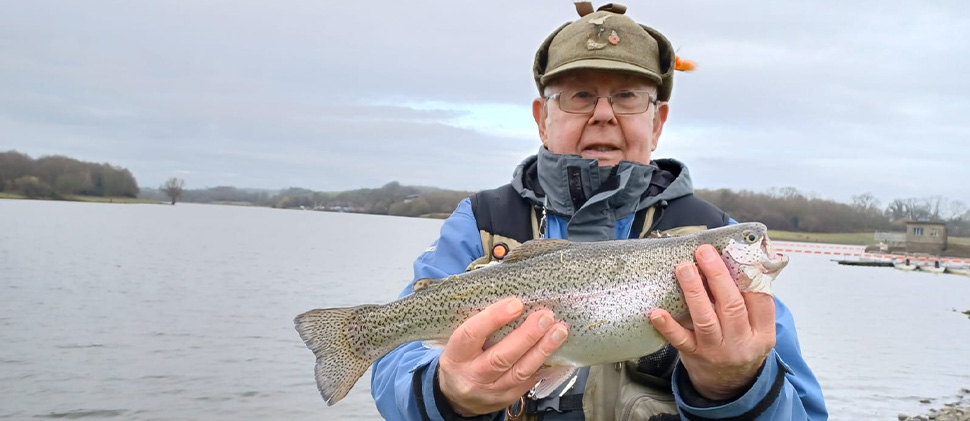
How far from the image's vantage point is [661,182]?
4.50m

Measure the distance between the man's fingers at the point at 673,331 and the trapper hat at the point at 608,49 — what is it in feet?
5.11

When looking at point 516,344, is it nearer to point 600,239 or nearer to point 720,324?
point 720,324

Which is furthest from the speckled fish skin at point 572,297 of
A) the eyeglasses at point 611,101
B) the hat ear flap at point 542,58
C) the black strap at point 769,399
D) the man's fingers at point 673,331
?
the hat ear flap at point 542,58

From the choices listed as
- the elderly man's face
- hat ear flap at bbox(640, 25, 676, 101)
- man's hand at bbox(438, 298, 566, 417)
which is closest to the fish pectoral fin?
man's hand at bbox(438, 298, 566, 417)

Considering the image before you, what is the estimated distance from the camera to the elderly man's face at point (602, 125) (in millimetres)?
4289

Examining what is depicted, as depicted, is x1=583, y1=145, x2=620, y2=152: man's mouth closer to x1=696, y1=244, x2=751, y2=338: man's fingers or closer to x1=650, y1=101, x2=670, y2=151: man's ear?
x1=650, y1=101, x2=670, y2=151: man's ear

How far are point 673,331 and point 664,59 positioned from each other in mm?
2086

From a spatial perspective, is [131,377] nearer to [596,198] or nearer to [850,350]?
[596,198]

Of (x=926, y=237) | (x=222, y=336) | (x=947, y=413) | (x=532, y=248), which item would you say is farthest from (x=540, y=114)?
(x=926, y=237)

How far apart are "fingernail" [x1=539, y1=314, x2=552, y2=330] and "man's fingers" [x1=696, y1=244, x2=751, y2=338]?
0.76 metres

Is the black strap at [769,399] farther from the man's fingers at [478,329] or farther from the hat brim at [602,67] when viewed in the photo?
the hat brim at [602,67]

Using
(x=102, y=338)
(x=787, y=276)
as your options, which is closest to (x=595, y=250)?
(x=102, y=338)

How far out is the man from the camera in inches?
125

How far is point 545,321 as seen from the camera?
3.24m
